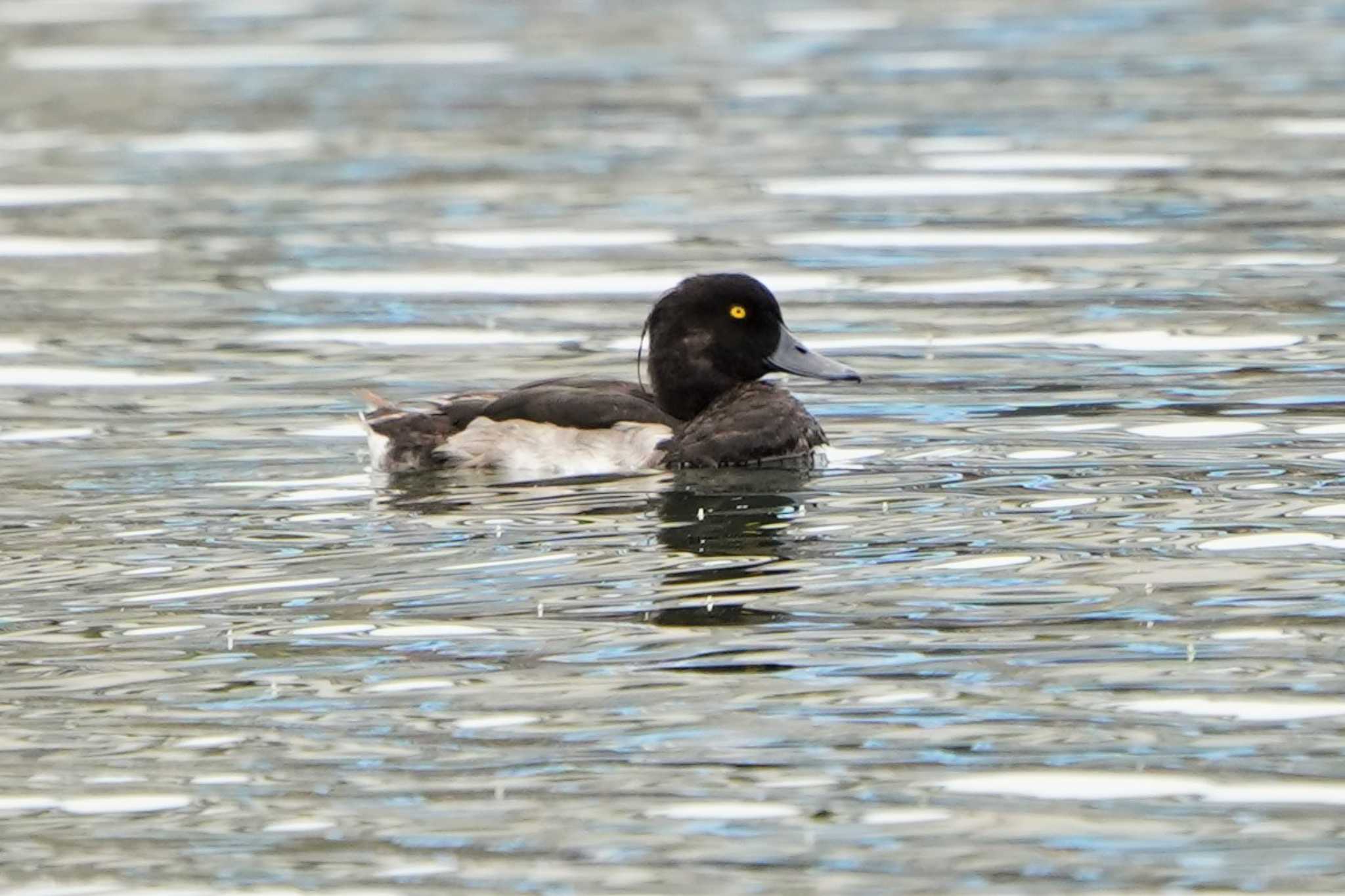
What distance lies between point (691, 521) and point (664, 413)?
128cm

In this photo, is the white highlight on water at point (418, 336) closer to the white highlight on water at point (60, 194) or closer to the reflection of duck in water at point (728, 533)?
the reflection of duck in water at point (728, 533)

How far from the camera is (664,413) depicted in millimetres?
10062

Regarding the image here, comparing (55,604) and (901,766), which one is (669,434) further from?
(901,766)

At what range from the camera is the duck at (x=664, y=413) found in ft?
31.7

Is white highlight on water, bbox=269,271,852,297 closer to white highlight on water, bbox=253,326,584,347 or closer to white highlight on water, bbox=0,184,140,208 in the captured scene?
white highlight on water, bbox=253,326,584,347

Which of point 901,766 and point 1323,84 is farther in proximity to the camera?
point 1323,84

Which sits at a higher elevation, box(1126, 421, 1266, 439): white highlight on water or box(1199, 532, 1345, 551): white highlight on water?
box(1126, 421, 1266, 439): white highlight on water

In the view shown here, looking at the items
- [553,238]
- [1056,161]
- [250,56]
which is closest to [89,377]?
[553,238]

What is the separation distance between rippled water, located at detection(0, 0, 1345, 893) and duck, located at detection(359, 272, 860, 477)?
19cm

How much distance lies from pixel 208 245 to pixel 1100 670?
9.67m

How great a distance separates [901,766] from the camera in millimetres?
5992

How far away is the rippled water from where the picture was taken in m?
5.73

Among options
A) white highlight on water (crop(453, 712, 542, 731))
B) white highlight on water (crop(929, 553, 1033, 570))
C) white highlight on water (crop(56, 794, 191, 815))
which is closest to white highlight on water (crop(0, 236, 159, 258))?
white highlight on water (crop(929, 553, 1033, 570))

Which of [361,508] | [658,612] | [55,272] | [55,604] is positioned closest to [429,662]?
[658,612]
